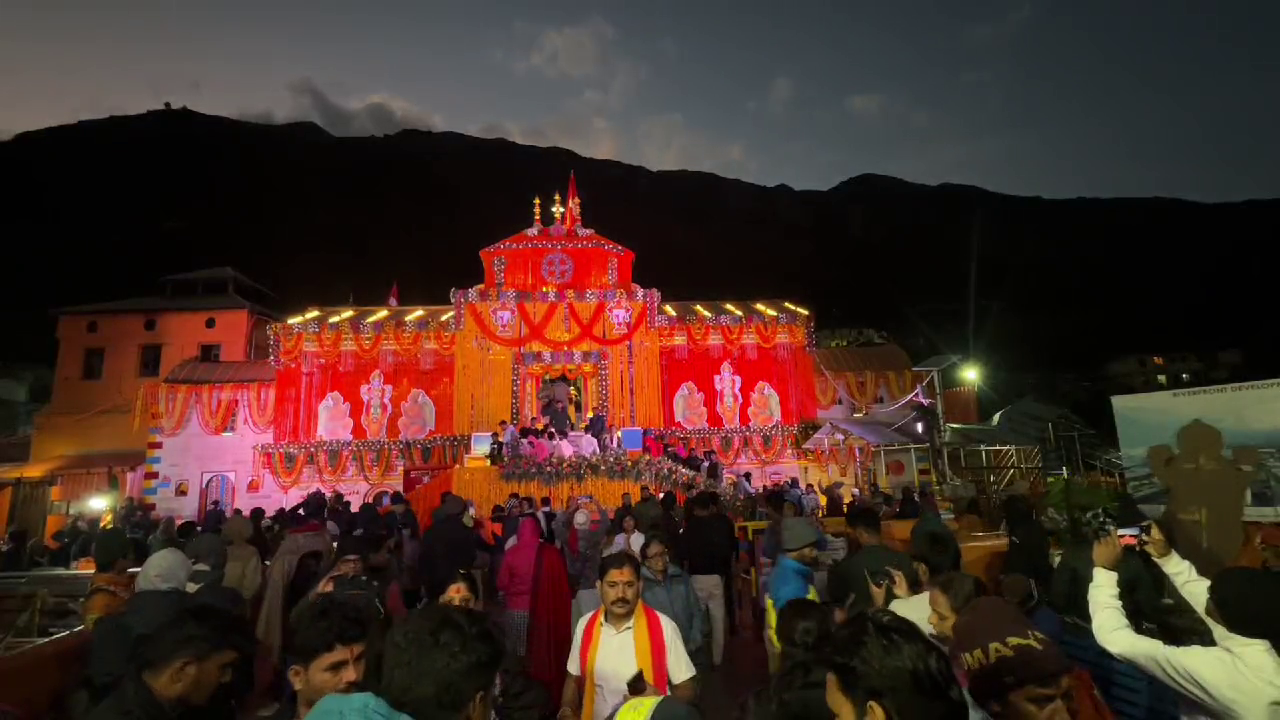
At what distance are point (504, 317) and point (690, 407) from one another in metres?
6.69

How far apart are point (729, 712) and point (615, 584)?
8.92 ft

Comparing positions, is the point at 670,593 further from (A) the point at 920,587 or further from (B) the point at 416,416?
(B) the point at 416,416

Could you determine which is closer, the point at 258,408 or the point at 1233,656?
the point at 1233,656

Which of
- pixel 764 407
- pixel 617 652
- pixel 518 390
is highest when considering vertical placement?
pixel 518 390

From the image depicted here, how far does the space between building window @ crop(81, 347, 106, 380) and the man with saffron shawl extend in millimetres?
25376

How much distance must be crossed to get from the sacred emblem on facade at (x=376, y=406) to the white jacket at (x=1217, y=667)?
20284 millimetres

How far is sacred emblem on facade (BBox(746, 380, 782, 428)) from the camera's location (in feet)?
68.4

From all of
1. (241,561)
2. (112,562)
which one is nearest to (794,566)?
(241,561)

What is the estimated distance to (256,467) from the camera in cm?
1964

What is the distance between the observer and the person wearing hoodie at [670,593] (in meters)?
3.95

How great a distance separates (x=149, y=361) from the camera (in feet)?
75.9

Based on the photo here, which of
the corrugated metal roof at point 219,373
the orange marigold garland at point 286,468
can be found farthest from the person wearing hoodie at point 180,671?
the corrugated metal roof at point 219,373

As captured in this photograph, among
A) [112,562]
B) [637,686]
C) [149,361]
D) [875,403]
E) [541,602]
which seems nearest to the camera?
[637,686]

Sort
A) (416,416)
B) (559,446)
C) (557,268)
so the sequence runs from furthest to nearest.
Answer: (557,268) < (416,416) < (559,446)
